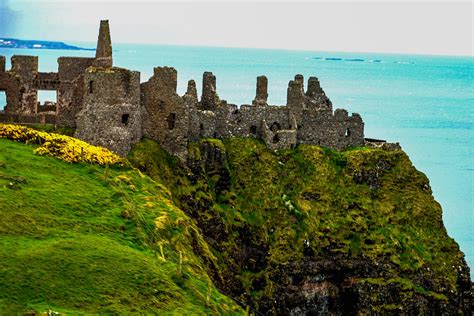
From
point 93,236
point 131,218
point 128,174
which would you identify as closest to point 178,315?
point 93,236

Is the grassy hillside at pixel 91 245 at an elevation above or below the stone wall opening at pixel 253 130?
below

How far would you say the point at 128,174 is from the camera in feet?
202

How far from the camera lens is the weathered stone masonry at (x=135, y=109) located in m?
67.7

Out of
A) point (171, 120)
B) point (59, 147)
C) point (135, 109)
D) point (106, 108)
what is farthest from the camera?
point (171, 120)

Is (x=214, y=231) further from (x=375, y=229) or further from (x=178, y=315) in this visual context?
(x=178, y=315)

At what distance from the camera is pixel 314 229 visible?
76.8 metres

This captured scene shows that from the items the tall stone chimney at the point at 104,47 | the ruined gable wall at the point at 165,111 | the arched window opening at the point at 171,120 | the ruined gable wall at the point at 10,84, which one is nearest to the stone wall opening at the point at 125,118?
the ruined gable wall at the point at 165,111

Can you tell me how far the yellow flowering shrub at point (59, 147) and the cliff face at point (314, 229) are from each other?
8.04m

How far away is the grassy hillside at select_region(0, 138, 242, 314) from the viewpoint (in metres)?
39.4

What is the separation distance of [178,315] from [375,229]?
41045 millimetres

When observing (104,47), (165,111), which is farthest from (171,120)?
(104,47)

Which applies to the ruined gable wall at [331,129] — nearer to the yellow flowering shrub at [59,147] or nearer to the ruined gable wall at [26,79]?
the ruined gable wall at [26,79]

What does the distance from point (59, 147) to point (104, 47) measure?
15077mm

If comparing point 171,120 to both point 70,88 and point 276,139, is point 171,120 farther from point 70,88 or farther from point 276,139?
point 276,139
